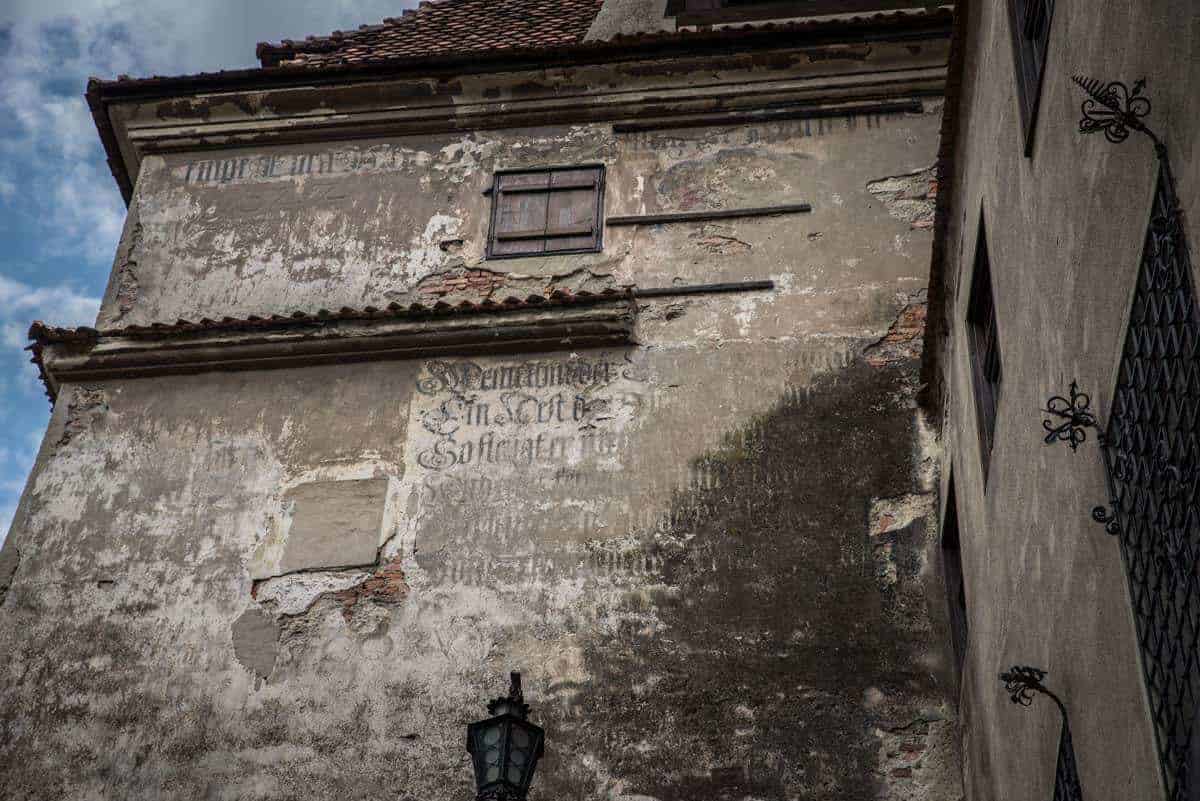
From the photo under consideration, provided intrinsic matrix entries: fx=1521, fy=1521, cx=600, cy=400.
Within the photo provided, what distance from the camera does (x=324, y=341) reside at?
1135cm

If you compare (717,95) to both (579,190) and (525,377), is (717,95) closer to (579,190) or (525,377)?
(579,190)

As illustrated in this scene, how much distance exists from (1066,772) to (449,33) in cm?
1070

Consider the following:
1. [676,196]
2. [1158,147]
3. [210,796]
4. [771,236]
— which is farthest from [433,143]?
[1158,147]

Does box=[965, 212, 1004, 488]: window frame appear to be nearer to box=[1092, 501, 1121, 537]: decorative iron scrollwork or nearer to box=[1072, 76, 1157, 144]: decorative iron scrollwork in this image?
box=[1092, 501, 1121, 537]: decorative iron scrollwork

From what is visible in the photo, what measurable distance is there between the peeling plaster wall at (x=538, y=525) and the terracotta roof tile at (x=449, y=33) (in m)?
2.16

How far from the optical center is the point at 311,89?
42.5ft

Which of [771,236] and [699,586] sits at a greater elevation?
[771,236]

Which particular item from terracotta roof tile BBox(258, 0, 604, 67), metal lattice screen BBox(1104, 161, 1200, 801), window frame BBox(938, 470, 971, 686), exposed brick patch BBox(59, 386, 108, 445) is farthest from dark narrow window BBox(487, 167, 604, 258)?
metal lattice screen BBox(1104, 161, 1200, 801)

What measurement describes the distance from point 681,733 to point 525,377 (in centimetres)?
308

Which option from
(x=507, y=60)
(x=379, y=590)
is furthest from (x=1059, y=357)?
(x=507, y=60)

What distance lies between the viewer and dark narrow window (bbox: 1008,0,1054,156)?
6.15 meters

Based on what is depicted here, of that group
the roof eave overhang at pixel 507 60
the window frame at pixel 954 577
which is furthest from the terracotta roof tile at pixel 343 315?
the window frame at pixel 954 577

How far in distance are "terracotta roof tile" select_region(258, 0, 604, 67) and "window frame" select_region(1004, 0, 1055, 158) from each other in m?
7.50

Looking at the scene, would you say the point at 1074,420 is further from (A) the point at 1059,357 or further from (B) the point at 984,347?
(B) the point at 984,347
